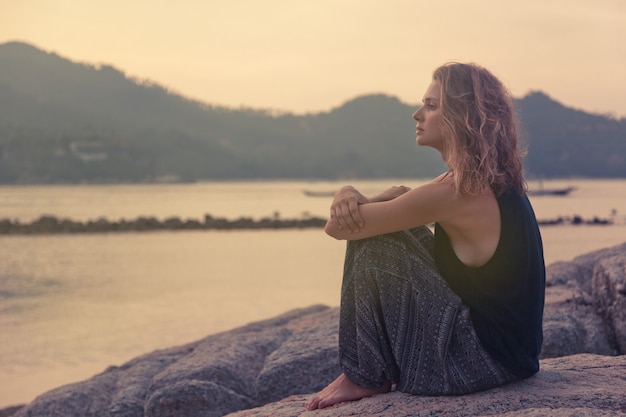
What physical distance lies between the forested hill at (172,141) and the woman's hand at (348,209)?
69590 millimetres

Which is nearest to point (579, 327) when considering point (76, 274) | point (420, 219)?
point (420, 219)

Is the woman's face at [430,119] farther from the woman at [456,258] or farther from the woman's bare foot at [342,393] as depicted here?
the woman's bare foot at [342,393]

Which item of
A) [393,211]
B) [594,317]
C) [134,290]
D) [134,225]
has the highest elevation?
[393,211]

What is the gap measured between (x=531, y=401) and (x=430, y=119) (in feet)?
3.59

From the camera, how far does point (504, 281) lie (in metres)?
2.97

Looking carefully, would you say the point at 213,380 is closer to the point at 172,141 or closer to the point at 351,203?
the point at 351,203

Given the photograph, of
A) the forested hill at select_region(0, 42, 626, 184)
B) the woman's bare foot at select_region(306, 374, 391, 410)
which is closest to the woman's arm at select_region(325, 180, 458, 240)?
the woman's bare foot at select_region(306, 374, 391, 410)

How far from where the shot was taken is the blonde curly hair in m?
2.90

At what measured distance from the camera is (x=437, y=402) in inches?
117

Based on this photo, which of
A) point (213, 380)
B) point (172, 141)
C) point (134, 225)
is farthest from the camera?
point (172, 141)

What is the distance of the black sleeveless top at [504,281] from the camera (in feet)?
9.71

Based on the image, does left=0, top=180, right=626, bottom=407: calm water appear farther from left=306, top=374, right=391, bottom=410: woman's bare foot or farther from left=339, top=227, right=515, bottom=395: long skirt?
left=339, top=227, right=515, bottom=395: long skirt

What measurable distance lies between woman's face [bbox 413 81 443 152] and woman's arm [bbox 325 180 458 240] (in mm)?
182

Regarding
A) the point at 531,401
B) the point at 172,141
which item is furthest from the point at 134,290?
the point at 172,141
